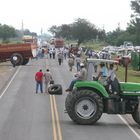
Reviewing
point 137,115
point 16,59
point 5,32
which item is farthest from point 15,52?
point 5,32

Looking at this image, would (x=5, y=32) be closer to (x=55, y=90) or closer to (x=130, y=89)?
(x=55, y=90)

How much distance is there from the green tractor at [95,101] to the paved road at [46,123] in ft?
1.47

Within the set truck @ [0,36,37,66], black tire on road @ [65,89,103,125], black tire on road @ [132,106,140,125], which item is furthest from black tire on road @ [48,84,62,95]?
truck @ [0,36,37,66]

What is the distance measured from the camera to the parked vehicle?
72.7 ft

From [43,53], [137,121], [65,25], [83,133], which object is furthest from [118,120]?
[65,25]

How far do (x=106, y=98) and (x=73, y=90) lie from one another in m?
1.32

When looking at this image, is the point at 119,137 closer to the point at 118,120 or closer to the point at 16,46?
the point at 118,120

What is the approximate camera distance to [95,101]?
22.1 m

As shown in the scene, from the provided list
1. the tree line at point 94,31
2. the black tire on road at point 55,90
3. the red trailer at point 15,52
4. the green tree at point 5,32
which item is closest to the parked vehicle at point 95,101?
the black tire on road at point 55,90

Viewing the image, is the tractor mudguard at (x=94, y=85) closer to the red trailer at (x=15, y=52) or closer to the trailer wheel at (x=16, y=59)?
the red trailer at (x=15, y=52)

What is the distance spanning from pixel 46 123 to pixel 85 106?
1770 mm

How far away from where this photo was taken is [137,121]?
2255 centimetres

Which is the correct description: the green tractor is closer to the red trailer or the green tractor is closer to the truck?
the red trailer

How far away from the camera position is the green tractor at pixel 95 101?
22.2m
